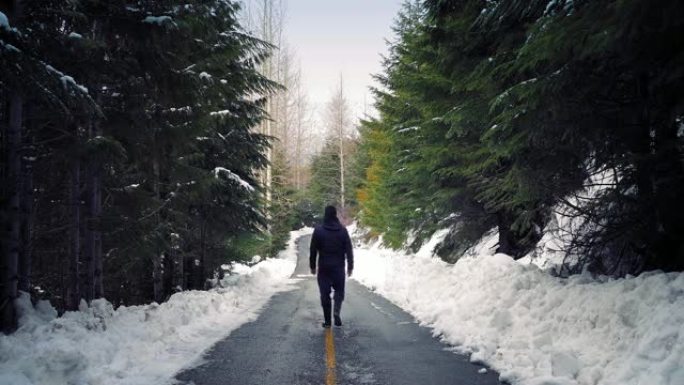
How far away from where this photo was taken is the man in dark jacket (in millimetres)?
9031

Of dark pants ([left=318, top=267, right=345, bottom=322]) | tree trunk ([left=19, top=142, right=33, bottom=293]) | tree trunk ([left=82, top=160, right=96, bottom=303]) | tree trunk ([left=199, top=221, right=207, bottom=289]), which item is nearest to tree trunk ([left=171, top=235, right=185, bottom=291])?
tree trunk ([left=199, top=221, right=207, bottom=289])

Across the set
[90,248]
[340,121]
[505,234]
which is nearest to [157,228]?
[90,248]

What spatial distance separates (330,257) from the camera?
29.8ft

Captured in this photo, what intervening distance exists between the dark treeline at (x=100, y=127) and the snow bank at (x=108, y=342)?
2.50ft

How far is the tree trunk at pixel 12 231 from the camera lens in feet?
21.4

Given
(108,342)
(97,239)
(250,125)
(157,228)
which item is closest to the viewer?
(108,342)

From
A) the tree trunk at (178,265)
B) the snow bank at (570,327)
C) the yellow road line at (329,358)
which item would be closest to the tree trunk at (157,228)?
the tree trunk at (178,265)

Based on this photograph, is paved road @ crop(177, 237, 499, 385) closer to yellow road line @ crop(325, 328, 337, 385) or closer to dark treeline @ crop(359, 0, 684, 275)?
yellow road line @ crop(325, 328, 337, 385)

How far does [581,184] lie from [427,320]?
3.85 metres

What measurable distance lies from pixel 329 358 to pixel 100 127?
5893 mm

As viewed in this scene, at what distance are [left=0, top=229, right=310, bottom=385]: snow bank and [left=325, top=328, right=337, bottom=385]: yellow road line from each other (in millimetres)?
1836

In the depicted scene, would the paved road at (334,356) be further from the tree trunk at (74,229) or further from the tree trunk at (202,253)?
the tree trunk at (202,253)

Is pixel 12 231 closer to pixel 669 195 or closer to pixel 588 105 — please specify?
pixel 588 105

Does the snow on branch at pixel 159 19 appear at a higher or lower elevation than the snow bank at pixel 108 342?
higher
